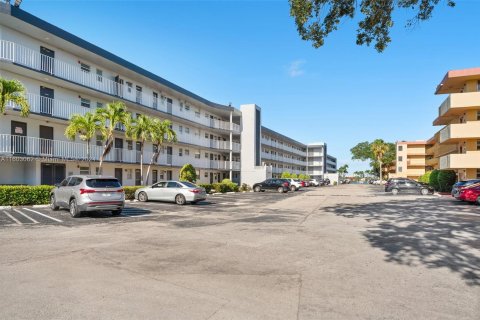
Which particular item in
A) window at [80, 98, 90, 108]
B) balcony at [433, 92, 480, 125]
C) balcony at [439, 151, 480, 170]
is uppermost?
balcony at [433, 92, 480, 125]

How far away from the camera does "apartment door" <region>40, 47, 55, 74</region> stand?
21.8 meters

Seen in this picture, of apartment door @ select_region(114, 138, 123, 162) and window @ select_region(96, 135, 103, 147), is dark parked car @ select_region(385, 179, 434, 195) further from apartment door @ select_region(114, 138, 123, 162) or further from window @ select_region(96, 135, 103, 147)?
window @ select_region(96, 135, 103, 147)

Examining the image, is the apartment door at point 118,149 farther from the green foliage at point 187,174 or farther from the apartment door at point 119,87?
the green foliage at point 187,174

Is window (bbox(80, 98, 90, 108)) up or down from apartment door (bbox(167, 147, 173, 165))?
up

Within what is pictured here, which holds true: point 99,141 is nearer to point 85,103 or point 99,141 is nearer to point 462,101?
point 85,103

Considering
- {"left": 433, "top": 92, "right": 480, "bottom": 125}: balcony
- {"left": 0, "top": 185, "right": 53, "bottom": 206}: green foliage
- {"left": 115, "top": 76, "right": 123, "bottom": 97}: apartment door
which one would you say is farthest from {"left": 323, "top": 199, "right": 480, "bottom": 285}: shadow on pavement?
{"left": 115, "top": 76, "right": 123, "bottom": 97}: apartment door

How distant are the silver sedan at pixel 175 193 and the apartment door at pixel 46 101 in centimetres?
834

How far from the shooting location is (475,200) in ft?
66.6

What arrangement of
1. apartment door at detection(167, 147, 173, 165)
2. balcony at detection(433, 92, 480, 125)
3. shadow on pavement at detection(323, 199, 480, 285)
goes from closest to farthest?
1. shadow on pavement at detection(323, 199, 480, 285)
2. balcony at detection(433, 92, 480, 125)
3. apartment door at detection(167, 147, 173, 165)

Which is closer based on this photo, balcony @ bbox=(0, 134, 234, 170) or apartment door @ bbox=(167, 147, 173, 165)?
balcony @ bbox=(0, 134, 234, 170)

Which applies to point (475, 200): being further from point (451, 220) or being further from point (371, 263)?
point (371, 263)

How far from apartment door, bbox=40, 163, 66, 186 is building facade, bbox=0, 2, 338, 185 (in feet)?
0.23

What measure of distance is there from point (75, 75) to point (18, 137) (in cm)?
643

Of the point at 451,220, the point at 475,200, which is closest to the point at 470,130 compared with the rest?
the point at 475,200
